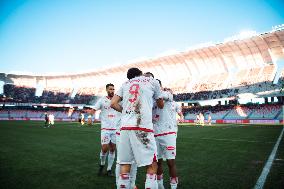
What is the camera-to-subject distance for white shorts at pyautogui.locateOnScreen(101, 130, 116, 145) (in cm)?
689

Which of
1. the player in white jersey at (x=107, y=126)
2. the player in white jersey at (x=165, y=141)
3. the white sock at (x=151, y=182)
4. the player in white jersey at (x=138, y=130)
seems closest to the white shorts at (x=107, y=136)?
the player in white jersey at (x=107, y=126)

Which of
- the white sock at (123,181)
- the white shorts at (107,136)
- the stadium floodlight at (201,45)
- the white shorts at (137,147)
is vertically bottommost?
the white sock at (123,181)

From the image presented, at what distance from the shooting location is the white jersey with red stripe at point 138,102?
3.78m

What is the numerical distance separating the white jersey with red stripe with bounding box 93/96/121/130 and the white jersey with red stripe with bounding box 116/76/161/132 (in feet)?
10.4

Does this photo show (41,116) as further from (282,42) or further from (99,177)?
(99,177)

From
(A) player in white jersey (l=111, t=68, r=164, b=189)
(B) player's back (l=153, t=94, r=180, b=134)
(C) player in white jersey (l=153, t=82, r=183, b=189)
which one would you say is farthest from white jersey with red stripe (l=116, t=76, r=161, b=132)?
(B) player's back (l=153, t=94, r=180, b=134)

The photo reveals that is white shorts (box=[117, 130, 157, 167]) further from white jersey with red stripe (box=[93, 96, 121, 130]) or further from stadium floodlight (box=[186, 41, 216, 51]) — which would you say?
stadium floodlight (box=[186, 41, 216, 51])

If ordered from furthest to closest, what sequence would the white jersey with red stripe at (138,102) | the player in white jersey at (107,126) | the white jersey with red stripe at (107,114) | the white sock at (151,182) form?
the white jersey with red stripe at (107,114) < the player in white jersey at (107,126) < the white jersey with red stripe at (138,102) < the white sock at (151,182)

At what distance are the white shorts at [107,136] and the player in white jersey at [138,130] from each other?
3.18m

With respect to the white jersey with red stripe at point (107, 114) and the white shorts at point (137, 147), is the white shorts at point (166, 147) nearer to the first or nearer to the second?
the white shorts at point (137, 147)

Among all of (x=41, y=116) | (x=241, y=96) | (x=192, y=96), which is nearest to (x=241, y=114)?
(x=241, y=96)

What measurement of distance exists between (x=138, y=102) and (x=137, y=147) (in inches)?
26.0

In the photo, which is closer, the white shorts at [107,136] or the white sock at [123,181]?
the white sock at [123,181]

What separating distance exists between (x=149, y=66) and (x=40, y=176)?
2180 inches
